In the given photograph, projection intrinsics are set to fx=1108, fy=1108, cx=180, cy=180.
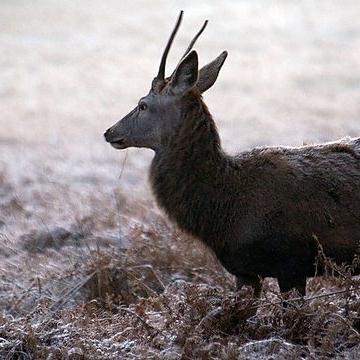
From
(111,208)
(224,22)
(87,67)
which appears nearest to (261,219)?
(111,208)

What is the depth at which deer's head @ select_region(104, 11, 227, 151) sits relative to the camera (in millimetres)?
7031

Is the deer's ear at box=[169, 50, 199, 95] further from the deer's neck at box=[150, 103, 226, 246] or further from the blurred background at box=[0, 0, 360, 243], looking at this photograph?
the blurred background at box=[0, 0, 360, 243]

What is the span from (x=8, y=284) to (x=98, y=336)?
2.35 m

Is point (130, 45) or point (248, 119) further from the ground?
point (130, 45)

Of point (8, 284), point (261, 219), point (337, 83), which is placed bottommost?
point (8, 284)

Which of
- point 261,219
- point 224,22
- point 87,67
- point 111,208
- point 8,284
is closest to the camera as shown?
point 261,219

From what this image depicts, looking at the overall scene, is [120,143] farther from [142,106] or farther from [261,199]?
[261,199]

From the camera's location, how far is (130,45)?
2095cm

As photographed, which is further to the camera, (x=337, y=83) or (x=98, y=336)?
(x=337, y=83)

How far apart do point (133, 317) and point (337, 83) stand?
12443 mm

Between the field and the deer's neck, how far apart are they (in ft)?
0.78

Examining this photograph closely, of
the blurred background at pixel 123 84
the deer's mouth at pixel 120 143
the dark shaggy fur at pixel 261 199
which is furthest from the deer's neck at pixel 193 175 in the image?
the blurred background at pixel 123 84

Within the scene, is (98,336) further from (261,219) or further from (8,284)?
(8,284)

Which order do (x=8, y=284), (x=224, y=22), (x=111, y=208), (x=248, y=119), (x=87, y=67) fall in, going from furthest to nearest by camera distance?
(x=224, y=22)
(x=87, y=67)
(x=248, y=119)
(x=111, y=208)
(x=8, y=284)
